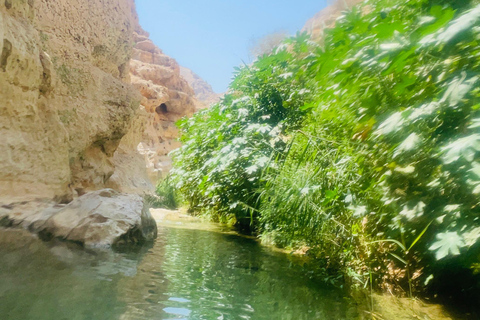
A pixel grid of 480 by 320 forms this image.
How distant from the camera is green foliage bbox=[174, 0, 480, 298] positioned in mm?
1434

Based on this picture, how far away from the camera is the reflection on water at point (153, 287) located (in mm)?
1774

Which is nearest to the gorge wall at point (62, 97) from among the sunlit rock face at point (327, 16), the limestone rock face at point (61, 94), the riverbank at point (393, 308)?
the limestone rock face at point (61, 94)

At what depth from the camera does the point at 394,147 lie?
176 cm

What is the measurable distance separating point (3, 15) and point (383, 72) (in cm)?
445

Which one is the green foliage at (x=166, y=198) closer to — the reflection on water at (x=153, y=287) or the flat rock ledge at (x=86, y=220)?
the flat rock ledge at (x=86, y=220)

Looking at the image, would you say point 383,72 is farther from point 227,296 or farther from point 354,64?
point 227,296

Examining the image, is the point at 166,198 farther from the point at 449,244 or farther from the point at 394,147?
the point at 449,244

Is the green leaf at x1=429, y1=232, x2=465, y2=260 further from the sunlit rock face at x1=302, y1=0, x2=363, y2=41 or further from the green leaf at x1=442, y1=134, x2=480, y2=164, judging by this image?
the sunlit rock face at x1=302, y1=0, x2=363, y2=41

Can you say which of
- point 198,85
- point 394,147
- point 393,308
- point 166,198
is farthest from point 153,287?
point 198,85

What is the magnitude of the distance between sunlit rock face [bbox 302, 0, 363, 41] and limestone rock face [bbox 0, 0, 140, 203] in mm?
3360

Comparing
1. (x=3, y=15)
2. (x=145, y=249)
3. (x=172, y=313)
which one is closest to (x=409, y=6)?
(x=172, y=313)

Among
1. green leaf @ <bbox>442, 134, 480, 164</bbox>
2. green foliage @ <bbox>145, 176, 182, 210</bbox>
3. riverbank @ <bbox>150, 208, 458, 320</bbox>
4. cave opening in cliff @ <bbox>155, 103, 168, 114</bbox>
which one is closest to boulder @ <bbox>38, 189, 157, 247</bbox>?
riverbank @ <bbox>150, 208, 458, 320</bbox>

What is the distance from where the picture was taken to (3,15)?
407 centimetres

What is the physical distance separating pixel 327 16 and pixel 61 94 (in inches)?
→ 185
